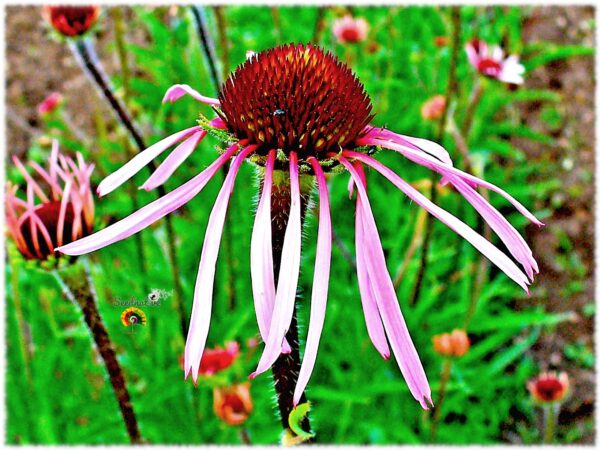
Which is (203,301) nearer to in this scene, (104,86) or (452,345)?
(104,86)

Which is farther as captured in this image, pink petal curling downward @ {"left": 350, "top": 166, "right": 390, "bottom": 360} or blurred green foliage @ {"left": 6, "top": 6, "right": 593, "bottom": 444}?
blurred green foliage @ {"left": 6, "top": 6, "right": 593, "bottom": 444}

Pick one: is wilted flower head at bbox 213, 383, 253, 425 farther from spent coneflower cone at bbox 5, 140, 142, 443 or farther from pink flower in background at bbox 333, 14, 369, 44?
pink flower in background at bbox 333, 14, 369, 44

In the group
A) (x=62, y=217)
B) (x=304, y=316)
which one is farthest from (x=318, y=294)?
(x=304, y=316)

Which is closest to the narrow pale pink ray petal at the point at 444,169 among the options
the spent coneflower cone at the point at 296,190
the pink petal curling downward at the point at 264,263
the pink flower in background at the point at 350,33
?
the spent coneflower cone at the point at 296,190

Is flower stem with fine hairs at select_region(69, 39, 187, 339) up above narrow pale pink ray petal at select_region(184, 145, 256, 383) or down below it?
above

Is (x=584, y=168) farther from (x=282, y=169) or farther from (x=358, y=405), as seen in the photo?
(x=282, y=169)
